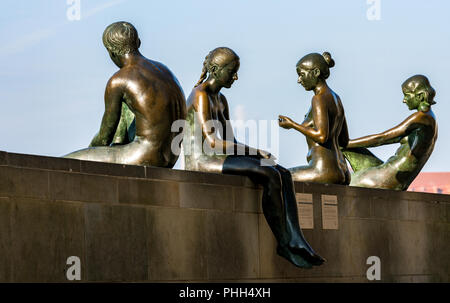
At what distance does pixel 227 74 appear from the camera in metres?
13.0

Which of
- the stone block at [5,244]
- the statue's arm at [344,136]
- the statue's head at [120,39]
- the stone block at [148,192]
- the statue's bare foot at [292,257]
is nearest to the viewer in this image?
the stone block at [5,244]

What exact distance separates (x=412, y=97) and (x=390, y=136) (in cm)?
66

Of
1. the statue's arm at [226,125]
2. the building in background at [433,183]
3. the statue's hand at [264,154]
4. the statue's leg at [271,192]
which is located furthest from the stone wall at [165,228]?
the building in background at [433,183]

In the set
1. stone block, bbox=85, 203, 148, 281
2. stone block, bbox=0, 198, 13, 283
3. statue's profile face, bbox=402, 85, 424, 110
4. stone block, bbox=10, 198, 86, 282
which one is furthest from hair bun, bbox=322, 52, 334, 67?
stone block, bbox=0, 198, 13, 283

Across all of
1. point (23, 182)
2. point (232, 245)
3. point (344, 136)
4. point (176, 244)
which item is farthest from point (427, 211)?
point (23, 182)

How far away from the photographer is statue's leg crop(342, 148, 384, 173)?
52.9 ft

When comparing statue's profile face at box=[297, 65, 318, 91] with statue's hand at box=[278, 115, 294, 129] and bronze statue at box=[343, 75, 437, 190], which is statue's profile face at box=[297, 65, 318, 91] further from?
bronze statue at box=[343, 75, 437, 190]

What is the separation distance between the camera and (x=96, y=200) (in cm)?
1032

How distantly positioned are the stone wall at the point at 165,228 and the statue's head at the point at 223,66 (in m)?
1.42

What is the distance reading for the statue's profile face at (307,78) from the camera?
1441cm

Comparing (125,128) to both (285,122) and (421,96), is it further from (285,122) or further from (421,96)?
(421,96)

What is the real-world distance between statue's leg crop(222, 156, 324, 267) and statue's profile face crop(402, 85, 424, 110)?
426 centimetres

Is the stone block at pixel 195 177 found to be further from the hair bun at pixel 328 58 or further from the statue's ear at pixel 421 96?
the statue's ear at pixel 421 96

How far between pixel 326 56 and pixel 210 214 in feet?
12.7
